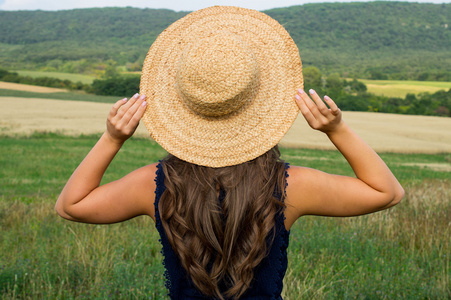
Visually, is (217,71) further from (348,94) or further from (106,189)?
(348,94)

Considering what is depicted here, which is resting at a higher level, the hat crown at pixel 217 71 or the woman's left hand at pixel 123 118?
the hat crown at pixel 217 71

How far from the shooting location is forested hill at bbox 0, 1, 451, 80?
13462cm

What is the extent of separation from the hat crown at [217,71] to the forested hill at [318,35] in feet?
406

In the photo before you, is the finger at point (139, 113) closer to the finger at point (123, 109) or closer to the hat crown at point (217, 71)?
the finger at point (123, 109)

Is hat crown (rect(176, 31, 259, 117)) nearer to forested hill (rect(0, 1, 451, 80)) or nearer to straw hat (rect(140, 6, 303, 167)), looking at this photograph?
straw hat (rect(140, 6, 303, 167))

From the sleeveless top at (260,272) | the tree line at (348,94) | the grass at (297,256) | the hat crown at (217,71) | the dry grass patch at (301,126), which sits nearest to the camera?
the hat crown at (217,71)

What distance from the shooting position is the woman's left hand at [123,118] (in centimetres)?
179

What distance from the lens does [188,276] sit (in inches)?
75.3

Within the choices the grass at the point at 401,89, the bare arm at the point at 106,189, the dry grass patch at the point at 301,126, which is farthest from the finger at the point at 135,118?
the grass at the point at 401,89

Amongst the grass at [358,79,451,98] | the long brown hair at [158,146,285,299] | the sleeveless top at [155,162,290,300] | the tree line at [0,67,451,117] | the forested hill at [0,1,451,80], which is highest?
the long brown hair at [158,146,285,299]

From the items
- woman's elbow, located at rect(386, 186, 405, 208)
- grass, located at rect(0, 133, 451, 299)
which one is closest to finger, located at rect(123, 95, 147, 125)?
woman's elbow, located at rect(386, 186, 405, 208)

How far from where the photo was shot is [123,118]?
1798 millimetres

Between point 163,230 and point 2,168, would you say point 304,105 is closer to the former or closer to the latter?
point 163,230

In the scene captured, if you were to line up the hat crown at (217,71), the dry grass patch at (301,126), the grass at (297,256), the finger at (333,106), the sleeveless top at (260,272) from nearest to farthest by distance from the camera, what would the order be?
the finger at (333,106) → the hat crown at (217,71) → the sleeveless top at (260,272) → the grass at (297,256) → the dry grass patch at (301,126)
